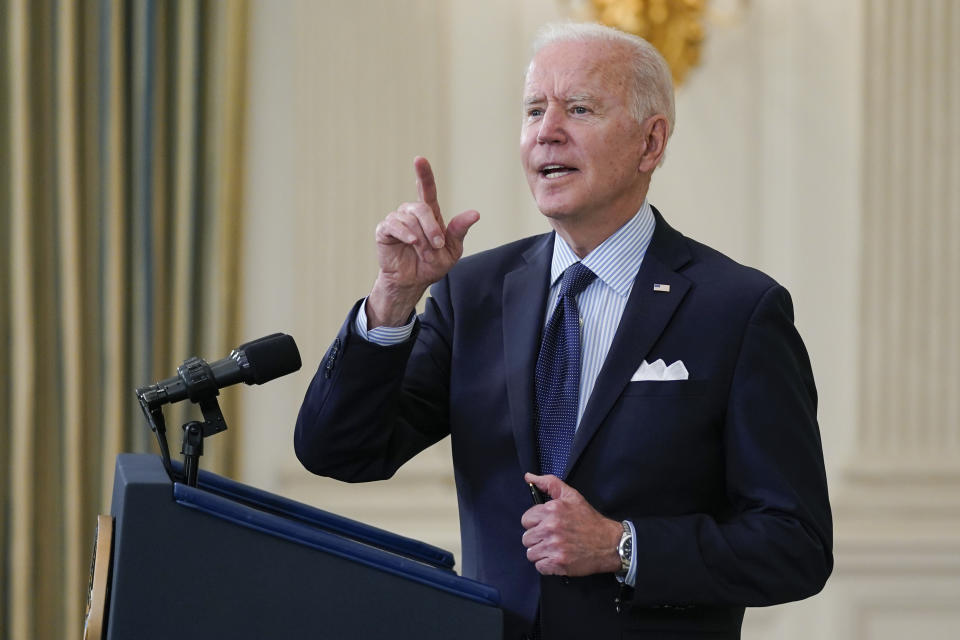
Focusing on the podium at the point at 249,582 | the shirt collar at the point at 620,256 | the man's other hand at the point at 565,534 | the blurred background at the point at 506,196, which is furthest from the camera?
the blurred background at the point at 506,196

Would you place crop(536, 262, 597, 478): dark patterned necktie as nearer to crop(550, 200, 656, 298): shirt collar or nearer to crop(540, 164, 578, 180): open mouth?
crop(550, 200, 656, 298): shirt collar

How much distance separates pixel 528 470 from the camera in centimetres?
166

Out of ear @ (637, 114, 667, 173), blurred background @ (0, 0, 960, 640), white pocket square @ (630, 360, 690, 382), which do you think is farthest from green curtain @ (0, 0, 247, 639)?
white pocket square @ (630, 360, 690, 382)

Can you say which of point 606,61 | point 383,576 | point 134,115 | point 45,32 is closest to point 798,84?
point 606,61

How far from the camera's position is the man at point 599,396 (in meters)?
1.56

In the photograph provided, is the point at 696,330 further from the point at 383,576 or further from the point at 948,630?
the point at 948,630

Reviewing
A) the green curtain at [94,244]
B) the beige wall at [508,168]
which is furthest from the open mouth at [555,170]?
the green curtain at [94,244]

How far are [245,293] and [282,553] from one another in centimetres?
230

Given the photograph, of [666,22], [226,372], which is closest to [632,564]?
[226,372]

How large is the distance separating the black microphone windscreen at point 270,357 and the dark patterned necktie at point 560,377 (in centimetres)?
49

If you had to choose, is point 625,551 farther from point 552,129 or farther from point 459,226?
point 552,129

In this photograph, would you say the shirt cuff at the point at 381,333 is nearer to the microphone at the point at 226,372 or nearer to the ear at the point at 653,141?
the microphone at the point at 226,372

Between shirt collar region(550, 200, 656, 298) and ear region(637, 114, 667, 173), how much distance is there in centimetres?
8

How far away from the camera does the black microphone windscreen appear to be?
4.39 feet
